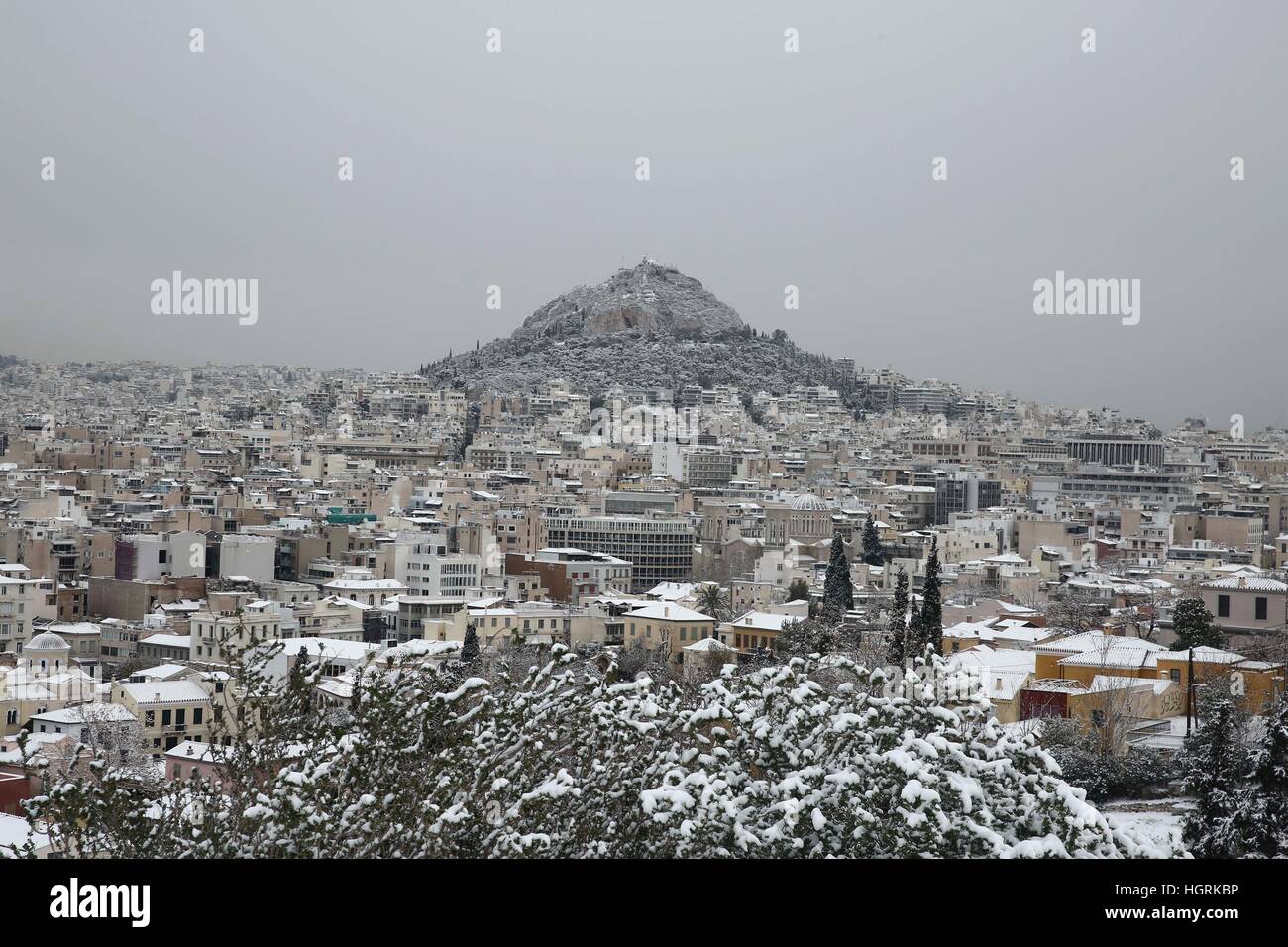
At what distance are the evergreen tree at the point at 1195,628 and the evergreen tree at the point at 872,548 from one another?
8.58 metres

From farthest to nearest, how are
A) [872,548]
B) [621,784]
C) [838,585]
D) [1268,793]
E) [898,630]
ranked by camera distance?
[872,548] < [838,585] < [898,630] < [1268,793] < [621,784]

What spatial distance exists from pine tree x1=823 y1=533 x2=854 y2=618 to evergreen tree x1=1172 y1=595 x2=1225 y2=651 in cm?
360

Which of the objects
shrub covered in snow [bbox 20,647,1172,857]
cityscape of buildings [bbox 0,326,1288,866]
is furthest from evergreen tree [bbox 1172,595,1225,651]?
shrub covered in snow [bbox 20,647,1172,857]

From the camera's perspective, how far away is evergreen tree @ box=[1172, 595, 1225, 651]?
10.4 m

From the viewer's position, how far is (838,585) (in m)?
15.3

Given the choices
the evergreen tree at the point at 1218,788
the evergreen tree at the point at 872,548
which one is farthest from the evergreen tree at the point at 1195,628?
the evergreen tree at the point at 872,548

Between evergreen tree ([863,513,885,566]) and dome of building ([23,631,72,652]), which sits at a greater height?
evergreen tree ([863,513,885,566])

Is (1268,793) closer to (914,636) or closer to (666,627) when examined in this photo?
(914,636)

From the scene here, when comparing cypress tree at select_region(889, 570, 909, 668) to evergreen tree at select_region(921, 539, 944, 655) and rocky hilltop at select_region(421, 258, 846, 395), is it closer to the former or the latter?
evergreen tree at select_region(921, 539, 944, 655)

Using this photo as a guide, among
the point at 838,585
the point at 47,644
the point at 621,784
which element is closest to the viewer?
the point at 621,784

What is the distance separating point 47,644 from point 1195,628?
7.94m

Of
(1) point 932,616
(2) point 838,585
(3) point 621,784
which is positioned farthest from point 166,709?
(2) point 838,585
